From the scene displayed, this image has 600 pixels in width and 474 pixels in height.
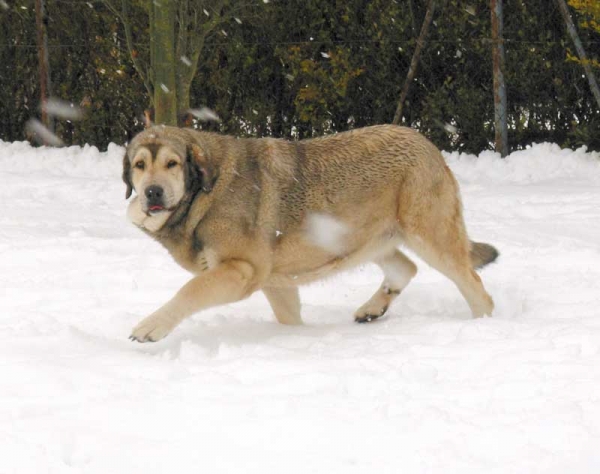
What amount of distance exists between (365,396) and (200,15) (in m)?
8.97

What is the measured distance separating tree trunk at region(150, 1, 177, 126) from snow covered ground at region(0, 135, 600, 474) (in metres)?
3.73

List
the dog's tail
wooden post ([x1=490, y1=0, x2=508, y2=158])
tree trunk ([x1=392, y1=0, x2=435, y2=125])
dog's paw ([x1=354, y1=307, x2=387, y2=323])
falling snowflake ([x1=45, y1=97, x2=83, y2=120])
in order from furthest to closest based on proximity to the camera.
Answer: falling snowflake ([x1=45, y1=97, x2=83, y2=120]) → tree trunk ([x1=392, y1=0, x2=435, y2=125]) → wooden post ([x1=490, y1=0, x2=508, y2=158]) → the dog's tail → dog's paw ([x1=354, y1=307, x2=387, y2=323])

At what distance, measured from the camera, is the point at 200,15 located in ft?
40.4

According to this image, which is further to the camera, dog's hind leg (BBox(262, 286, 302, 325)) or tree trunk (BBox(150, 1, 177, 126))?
tree trunk (BBox(150, 1, 177, 126))

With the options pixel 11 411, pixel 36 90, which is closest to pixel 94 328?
pixel 11 411

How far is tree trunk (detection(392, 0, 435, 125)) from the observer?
11727 mm

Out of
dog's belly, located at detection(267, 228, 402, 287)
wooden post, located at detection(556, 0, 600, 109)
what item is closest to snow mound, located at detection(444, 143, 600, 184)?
wooden post, located at detection(556, 0, 600, 109)

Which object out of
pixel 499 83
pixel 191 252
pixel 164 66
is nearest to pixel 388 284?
pixel 191 252

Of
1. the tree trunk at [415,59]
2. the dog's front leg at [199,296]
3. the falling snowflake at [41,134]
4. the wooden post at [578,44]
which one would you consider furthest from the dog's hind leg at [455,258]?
the falling snowflake at [41,134]

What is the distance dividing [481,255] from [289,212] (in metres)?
1.39

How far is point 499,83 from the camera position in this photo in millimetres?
11523

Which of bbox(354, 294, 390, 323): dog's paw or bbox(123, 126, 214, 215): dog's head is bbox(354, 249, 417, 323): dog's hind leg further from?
bbox(123, 126, 214, 215): dog's head

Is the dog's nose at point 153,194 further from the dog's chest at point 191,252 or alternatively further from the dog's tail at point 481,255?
the dog's tail at point 481,255

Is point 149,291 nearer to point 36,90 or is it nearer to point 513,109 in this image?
point 513,109
